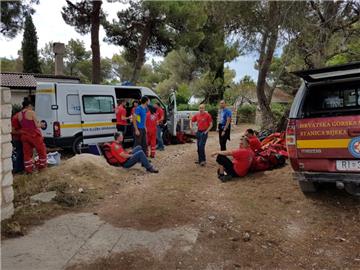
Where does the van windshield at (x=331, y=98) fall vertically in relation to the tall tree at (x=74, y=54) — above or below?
below

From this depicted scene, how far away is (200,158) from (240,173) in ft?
6.99

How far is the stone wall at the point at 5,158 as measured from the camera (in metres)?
5.18

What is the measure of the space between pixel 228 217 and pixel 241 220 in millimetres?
228

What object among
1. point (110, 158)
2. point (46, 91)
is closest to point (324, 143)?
point (110, 158)

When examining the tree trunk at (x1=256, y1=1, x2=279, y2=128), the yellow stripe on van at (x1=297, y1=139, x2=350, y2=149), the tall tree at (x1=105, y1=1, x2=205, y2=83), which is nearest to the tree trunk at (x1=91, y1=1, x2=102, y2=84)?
the tall tree at (x1=105, y1=1, x2=205, y2=83)

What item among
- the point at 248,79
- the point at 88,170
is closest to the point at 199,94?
the point at 248,79

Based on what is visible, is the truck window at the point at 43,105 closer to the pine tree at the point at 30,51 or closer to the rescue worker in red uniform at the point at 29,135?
the rescue worker in red uniform at the point at 29,135

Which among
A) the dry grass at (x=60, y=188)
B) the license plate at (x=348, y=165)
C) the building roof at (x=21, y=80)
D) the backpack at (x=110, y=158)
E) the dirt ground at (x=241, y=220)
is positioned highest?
the building roof at (x=21, y=80)

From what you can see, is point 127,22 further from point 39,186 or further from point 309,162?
point 309,162

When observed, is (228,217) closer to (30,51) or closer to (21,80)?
(21,80)

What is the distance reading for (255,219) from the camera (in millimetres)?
5539

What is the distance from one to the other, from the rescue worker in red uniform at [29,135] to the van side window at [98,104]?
121 inches

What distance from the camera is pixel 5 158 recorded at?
17.3ft

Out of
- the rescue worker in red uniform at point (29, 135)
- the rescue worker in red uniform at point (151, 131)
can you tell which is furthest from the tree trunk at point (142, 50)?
the rescue worker in red uniform at point (29, 135)
